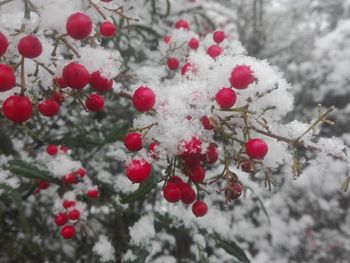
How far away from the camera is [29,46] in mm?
1135

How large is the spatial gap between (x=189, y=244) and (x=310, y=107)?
2560 millimetres

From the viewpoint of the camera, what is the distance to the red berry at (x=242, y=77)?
1.25 meters

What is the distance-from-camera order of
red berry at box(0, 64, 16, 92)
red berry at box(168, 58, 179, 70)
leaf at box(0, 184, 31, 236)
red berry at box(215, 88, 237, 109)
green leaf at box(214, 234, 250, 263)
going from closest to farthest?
1. red berry at box(0, 64, 16, 92)
2. red berry at box(215, 88, 237, 109)
3. leaf at box(0, 184, 31, 236)
4. green leaf at box(214, 234, 250, 263)
5. red berry at box(168, 58, 179, 70)

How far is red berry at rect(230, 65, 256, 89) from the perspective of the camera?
1245 mm

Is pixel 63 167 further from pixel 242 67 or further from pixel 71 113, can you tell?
pixel 242 67

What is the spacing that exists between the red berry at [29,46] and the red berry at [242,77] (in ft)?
1.98

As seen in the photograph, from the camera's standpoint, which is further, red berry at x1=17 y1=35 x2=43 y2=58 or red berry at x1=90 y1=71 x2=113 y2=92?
red berry at x1=90 y1=71 x2=113 y2=92

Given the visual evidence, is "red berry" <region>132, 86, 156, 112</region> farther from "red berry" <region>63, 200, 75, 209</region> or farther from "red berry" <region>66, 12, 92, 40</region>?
"red berry" <region>63, 200, 75, 209</region>

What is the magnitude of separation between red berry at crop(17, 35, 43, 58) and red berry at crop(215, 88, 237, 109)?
0.57 m

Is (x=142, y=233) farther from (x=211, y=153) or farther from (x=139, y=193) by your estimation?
(x=211, y=153)

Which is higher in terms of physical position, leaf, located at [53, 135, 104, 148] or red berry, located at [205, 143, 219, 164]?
red berry, located at [205, 143, 219, 164]

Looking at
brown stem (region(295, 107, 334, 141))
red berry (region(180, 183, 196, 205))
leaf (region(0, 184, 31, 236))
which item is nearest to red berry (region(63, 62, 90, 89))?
red berry (region(180, 183, 196, 205))

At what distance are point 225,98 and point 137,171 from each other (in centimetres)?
38

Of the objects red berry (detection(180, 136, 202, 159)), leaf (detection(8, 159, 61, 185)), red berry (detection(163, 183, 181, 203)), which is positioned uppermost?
red berry (detection(180, 136, 202, 159))
